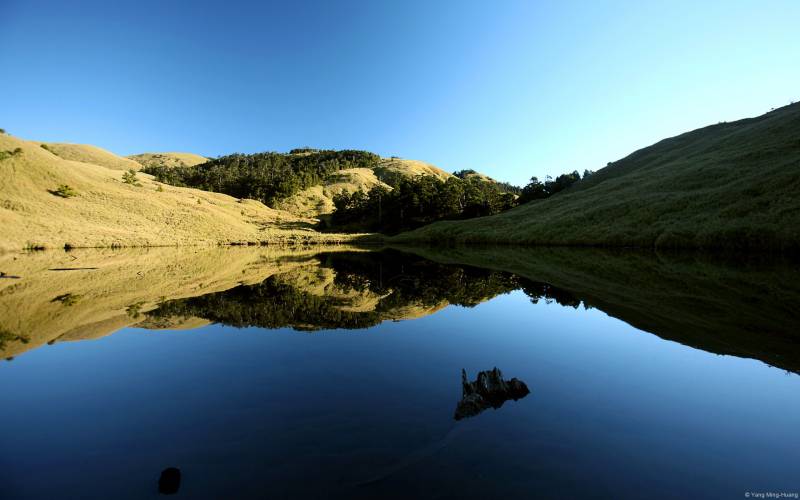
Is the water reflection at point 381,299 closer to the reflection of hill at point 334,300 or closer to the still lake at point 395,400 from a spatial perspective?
the reflection of hill at point 334,300

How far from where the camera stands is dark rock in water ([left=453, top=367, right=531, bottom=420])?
7.64 m

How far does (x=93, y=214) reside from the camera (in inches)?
2992

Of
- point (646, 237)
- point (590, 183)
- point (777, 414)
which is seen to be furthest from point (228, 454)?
point (590, 183)

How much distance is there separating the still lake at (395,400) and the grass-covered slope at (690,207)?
41.5 metres

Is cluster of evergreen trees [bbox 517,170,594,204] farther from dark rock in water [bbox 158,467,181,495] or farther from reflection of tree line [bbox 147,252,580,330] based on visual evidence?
dark rock in water [bbox 158,467,181,495]

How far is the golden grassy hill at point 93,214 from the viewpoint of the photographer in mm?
63406

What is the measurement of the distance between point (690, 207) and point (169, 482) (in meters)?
77.2

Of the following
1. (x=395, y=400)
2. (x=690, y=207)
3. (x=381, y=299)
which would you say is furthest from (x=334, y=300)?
(x=690, y=207)

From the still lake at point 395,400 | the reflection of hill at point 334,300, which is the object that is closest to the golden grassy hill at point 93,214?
the reflection of hill at point 334,300

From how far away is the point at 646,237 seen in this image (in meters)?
59.3

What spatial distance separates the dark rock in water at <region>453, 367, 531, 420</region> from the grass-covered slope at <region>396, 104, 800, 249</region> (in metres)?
55.7

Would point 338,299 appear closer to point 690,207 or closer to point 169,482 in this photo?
point 169,482

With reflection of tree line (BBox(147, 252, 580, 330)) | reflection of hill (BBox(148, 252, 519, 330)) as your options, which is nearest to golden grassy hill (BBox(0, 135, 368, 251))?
reflection of hill (BBox(148, 252, 519, 330))

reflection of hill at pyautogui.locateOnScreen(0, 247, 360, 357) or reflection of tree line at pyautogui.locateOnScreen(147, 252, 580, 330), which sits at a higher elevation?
reflection of hill at pyautogui.locateOnScreen(0, 247, 360, 357)
